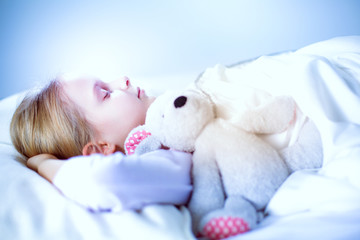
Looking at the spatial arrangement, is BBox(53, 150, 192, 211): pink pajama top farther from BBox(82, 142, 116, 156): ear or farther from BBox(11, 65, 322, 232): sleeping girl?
BBox(82, 142, 116, 156): ear

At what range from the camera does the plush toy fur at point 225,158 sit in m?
0.47

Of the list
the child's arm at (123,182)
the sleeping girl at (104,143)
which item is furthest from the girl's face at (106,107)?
the child's arm at (123,182)

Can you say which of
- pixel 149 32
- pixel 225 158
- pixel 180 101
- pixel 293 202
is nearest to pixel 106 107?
pixel 180 101

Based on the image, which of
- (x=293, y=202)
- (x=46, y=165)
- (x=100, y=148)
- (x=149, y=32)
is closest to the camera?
(x=293, y=202)

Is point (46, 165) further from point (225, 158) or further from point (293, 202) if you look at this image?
point (293, 202)

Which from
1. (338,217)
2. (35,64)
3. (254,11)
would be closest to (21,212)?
(338,217)

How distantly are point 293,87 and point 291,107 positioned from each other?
7 centimetres

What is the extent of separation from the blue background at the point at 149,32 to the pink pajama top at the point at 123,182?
873 millimetres

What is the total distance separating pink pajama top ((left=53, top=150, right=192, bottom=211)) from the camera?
19.3 inches

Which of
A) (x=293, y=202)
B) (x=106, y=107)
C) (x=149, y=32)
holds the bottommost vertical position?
(x=293, y=202)

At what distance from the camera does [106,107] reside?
31.3 inches

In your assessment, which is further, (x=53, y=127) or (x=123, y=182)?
(x=53, y=127)

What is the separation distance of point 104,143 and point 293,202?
0.53 m

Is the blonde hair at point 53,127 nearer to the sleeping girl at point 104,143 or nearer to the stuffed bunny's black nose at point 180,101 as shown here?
the sleeping girl at point 104,143
